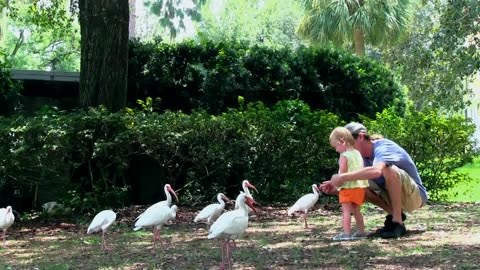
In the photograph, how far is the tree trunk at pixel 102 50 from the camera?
10.8 m

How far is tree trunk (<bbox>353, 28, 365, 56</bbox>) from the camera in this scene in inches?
963

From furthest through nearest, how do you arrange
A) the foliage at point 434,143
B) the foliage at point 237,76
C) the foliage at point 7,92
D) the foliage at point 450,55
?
the foliage at point 450,55
the foliage at point 237,76
the foliage at point 7,92
the foliage at point 434,143

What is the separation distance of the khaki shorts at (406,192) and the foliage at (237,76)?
20.9 ft

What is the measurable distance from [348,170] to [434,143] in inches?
208

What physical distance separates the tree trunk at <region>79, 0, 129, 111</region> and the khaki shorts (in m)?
5.20

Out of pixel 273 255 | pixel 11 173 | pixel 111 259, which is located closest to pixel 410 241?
pixel 273 255

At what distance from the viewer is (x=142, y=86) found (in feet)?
44.4

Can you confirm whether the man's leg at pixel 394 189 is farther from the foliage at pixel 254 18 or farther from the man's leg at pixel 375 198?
the foliage at pixel 254 18

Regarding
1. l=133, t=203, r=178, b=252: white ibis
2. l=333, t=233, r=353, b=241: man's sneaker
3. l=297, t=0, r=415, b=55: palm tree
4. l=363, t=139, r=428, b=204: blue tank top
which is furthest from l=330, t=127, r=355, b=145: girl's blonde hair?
l=297, t=0, r=415, b=55: palm tree

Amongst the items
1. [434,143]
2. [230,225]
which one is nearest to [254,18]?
[434,143]

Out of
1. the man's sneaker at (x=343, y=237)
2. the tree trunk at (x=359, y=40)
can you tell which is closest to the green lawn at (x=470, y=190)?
the tree trunk at (x=359, y=40)

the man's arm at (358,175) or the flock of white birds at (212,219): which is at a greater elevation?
the man's arm at (358,175)

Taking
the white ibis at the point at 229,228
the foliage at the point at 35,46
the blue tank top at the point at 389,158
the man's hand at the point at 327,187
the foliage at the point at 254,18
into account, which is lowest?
the white ibis at the point at 229,228

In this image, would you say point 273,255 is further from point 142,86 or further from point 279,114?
point 142,86
